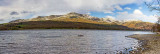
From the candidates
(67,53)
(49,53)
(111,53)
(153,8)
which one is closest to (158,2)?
(153,8)

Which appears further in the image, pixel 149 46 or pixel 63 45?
pixel 63 45

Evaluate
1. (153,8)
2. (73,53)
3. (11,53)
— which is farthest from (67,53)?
(153,8)

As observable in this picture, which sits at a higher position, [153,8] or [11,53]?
[153,8]

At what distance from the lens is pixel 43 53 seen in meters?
29.8

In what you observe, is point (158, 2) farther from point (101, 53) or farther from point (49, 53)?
point (49, 53)

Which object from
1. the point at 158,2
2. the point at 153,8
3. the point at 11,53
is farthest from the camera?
the point at 11,53

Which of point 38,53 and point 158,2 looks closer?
point 158,2

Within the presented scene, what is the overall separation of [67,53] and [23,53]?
9.97 metres

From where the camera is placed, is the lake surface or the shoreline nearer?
the shoreline

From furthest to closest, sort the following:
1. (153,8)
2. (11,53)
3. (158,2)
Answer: (11,53)
(153,8)
(158,2)

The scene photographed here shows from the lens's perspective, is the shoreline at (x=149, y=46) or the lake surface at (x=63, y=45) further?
the lake surface at (x=63, y=45)

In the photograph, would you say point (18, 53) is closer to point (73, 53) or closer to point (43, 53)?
point (43, 53)

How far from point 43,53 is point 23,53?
4.53 meters

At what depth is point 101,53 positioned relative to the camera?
30.3 metres
